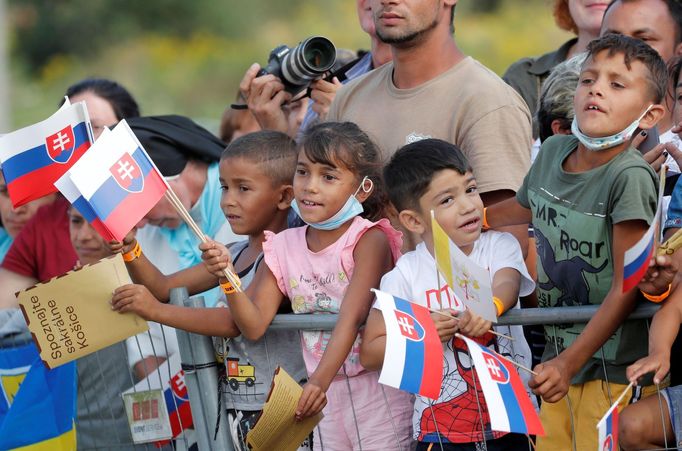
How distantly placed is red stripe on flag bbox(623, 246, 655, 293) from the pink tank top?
110 centimetres

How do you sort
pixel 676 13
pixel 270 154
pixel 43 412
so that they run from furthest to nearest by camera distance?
pixel 676 13, pixel 43 412, pixel 270 154

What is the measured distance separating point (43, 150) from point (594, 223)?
2031 mm

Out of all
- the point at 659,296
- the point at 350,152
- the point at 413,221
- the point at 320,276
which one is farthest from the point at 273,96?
the point at 659,296

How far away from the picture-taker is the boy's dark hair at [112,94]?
6.58 metres

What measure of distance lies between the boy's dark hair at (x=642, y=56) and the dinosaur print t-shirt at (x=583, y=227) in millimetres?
234

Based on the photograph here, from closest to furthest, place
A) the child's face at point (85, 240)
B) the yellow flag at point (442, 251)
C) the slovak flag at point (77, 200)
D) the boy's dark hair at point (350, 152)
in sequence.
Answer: the yellow flag at point (442, 251), the slovak flag at point (77, 200), the boy's dark hair at point (350, 152), the child's face at point (85, 240)

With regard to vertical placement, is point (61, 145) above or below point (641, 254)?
above

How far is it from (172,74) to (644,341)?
68.0ft

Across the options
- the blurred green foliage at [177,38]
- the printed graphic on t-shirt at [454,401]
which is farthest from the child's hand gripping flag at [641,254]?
the blurred green foliage at [177,38]

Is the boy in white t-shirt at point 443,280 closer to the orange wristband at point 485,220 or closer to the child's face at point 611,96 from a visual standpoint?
the orange wristband at point 485,220

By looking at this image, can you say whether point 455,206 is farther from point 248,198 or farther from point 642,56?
point 248,198

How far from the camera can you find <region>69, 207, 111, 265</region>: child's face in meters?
5.71

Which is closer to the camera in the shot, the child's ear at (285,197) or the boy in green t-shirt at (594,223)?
the boy in green t-shirt at (594,223)

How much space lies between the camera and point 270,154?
195 inches
